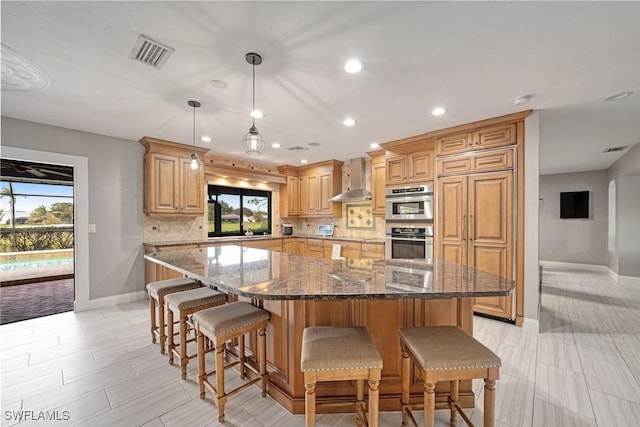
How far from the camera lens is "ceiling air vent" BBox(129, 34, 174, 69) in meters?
1.85

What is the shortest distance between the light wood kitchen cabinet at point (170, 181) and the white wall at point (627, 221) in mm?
8096

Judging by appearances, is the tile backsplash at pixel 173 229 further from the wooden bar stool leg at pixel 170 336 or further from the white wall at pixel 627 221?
the white wall at pixel 627 221

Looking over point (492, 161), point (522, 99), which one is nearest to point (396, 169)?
point (492, 161)

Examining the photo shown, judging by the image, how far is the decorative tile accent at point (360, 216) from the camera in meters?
5.52

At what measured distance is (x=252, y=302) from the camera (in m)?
2.08

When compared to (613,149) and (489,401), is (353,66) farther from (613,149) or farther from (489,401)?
(613,149)

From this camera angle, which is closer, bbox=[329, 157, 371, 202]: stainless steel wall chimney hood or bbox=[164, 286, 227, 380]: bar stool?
bbox=[164, 286, 227, 380]: bar stool

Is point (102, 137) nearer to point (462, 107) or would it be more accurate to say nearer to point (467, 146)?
point (462, 107)

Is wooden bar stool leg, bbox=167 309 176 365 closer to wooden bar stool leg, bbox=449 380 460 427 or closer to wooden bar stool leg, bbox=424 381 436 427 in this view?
wooden bar stool leg, bbox=424 381 436 427

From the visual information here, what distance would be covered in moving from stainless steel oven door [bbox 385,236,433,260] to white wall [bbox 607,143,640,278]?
15.4 ft

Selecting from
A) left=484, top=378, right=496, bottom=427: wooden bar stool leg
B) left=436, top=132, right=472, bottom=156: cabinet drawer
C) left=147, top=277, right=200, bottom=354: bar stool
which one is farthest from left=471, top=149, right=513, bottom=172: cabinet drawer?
left=147, top=277, right=200, bottom=354: bar stool

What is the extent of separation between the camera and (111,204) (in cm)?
402

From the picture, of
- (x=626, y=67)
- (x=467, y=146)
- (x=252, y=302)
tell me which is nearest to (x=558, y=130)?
(x=467, y=146)

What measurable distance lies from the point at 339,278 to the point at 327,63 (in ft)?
5.38
